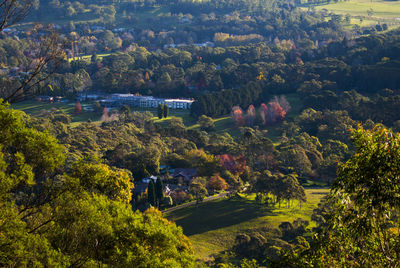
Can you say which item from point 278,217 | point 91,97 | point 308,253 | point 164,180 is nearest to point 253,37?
point 91,97

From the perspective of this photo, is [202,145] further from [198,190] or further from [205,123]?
[198,190]

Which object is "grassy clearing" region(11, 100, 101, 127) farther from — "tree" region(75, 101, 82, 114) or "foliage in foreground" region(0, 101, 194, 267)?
"foliage in foreground" region(0, 101, 194, 267)

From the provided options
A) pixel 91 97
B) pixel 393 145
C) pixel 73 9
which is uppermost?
pixel 393 145

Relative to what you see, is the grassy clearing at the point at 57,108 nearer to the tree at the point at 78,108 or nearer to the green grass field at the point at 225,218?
the tree at the point at 78,108

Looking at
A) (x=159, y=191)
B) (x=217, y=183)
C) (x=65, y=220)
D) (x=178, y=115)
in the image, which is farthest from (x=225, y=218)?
(x=178, y=115)

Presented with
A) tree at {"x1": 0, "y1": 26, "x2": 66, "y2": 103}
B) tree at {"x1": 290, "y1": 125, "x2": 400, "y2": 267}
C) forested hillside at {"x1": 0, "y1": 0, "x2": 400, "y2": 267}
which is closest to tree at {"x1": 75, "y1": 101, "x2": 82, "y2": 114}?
forested hillside at {"x1": 0, "y1": 0, "x2": 400, "y2": 267}

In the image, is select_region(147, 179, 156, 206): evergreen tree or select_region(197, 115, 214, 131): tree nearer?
select_region(147, 179, 156, 206): evergreen tree

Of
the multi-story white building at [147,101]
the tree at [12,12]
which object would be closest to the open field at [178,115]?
the multi-story white building at [147,101]

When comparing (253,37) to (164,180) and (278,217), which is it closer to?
(164,180)

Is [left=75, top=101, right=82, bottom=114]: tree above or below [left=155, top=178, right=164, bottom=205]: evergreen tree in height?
below
